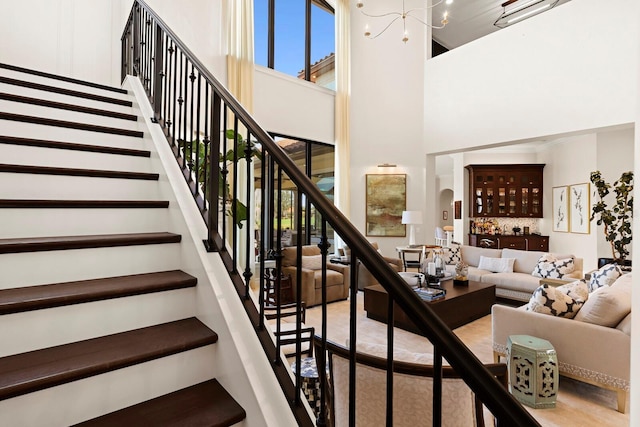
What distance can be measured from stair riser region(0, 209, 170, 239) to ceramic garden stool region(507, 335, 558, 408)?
273cm

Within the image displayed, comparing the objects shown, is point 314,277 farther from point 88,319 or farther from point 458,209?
point 458,209

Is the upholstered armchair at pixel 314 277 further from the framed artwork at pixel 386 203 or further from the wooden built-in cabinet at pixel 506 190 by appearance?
the wooden built-in cabinet at pixel 506 190

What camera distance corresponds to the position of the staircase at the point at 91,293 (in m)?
1.15

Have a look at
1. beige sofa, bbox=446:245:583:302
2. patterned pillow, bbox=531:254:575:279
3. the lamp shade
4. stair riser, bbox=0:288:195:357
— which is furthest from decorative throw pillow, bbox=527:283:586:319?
the lamp shade

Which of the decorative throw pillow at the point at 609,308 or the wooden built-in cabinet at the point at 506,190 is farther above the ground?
the wooden built-in cabinet at the point at 506,190

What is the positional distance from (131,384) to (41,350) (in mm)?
348

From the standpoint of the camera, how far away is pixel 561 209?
8250 millimetres

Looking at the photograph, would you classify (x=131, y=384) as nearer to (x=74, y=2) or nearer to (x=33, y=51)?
(x=33, y=51)

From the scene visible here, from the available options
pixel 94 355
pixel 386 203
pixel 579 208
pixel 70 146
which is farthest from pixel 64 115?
pixel 579 208

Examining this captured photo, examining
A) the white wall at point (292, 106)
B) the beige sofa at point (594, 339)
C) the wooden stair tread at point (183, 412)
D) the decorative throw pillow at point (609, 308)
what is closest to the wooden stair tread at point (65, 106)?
the wooden stair tread at point (183, 412)

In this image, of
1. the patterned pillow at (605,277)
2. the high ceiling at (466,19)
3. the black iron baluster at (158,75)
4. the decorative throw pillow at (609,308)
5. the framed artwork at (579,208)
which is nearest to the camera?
the black iron baluster at (158,75)

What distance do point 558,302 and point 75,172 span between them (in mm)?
3700

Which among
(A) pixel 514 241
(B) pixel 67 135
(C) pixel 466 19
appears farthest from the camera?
(A) pixel 514 241

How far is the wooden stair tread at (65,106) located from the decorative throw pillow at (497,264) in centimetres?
570
